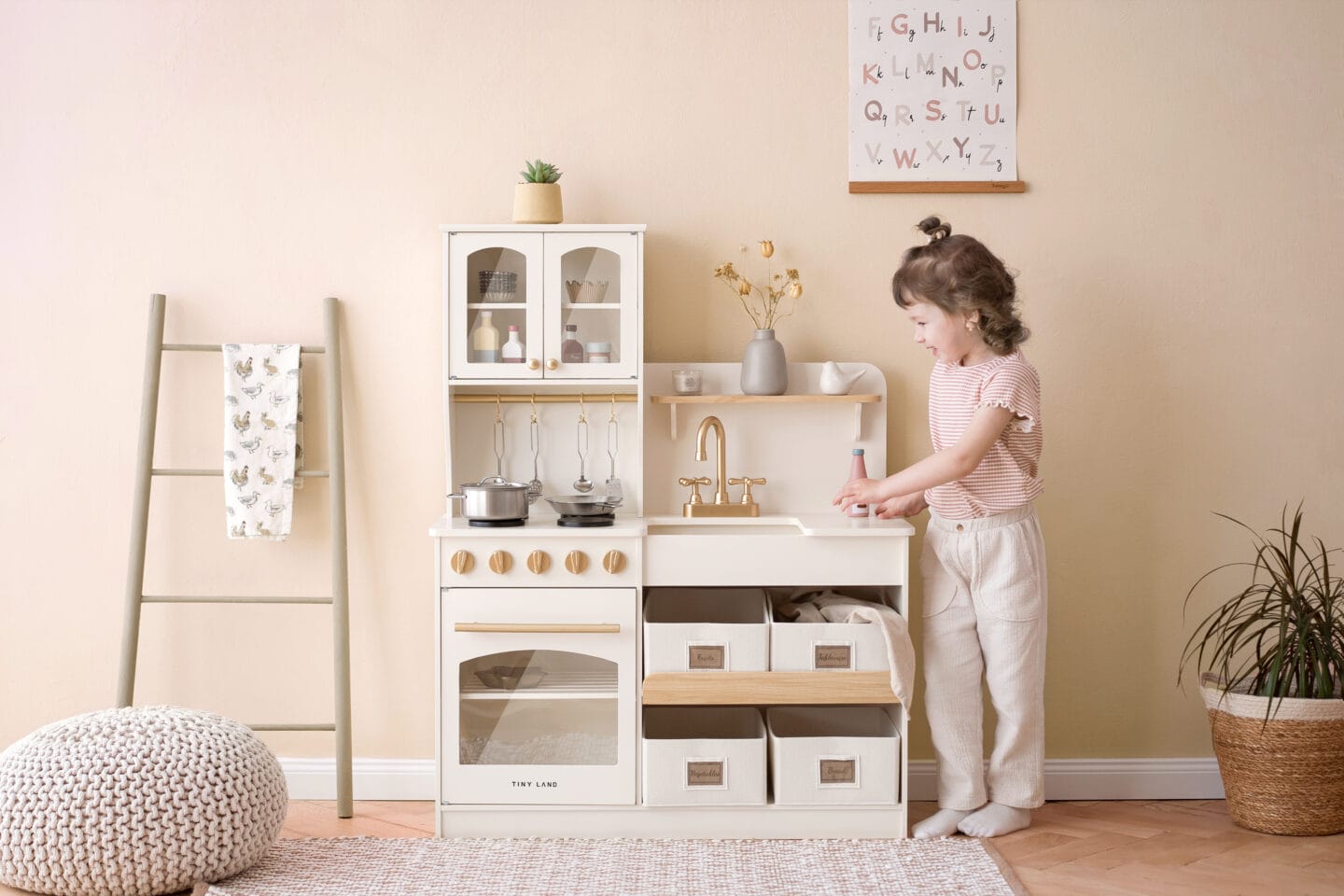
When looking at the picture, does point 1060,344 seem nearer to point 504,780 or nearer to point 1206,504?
point 1206,504

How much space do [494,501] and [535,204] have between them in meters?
0.73

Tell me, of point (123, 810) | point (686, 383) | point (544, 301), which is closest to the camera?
point (123, 810)

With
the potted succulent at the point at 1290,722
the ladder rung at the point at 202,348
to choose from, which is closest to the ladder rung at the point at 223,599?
the ladder rung at the point at 202,348

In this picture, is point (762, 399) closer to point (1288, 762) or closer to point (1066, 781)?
point (1066, 781)

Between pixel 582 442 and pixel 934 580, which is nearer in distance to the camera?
pixel 934 580

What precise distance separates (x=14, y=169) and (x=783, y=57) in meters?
1.99

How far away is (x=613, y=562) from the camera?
8.41 ft

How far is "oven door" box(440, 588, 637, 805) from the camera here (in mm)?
2580

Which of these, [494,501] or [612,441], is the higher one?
[612,441]

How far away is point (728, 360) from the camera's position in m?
2.94

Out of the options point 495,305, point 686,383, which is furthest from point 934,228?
point 495,305

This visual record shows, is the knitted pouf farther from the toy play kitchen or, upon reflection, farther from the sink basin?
the sink basin

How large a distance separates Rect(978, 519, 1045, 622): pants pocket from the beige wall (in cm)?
40

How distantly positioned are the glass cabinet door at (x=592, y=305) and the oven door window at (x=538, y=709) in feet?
2.27
